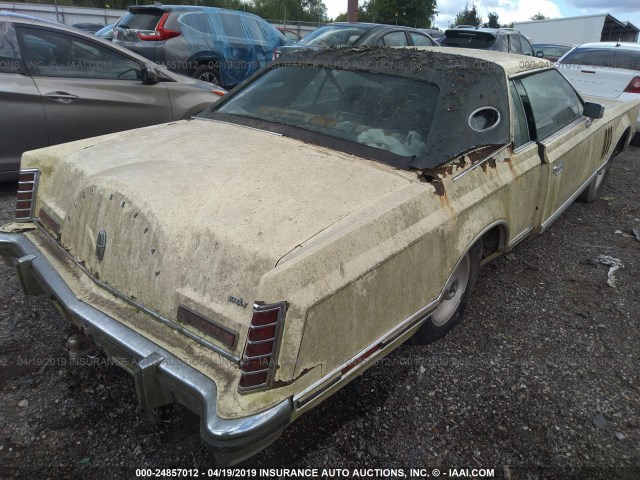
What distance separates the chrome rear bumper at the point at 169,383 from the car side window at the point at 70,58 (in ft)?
10.2

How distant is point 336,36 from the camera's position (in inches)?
322

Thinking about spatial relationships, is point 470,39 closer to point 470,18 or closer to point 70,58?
point 70,58

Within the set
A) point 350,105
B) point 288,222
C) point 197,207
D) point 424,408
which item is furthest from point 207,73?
point 424,408

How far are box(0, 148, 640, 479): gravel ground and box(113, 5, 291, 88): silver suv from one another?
5751mm

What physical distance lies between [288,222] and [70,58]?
12.8 feet

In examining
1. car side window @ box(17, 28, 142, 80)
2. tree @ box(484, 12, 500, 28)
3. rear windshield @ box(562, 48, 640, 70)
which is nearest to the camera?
car side window @ box(17, 28, 142, 80)

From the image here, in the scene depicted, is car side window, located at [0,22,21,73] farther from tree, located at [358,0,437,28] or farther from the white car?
tree, located at [358,0,437,28]

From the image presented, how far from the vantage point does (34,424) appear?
212 cm

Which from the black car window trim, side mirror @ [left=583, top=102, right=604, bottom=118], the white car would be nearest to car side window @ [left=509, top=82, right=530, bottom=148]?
side mirror @ [left=583, top=102, right=604, bottom=118]

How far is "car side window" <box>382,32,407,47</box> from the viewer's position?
797 cm

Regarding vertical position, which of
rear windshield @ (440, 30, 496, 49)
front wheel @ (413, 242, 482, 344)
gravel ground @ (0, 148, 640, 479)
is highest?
rear windshield @ (440, 30, 496, 49)

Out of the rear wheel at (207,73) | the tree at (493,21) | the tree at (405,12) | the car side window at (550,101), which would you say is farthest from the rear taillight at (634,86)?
the tree at (493,21)

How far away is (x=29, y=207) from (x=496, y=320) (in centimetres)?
290

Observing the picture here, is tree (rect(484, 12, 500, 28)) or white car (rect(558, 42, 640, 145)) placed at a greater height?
tree (rect(484, 12, 500, 28))
